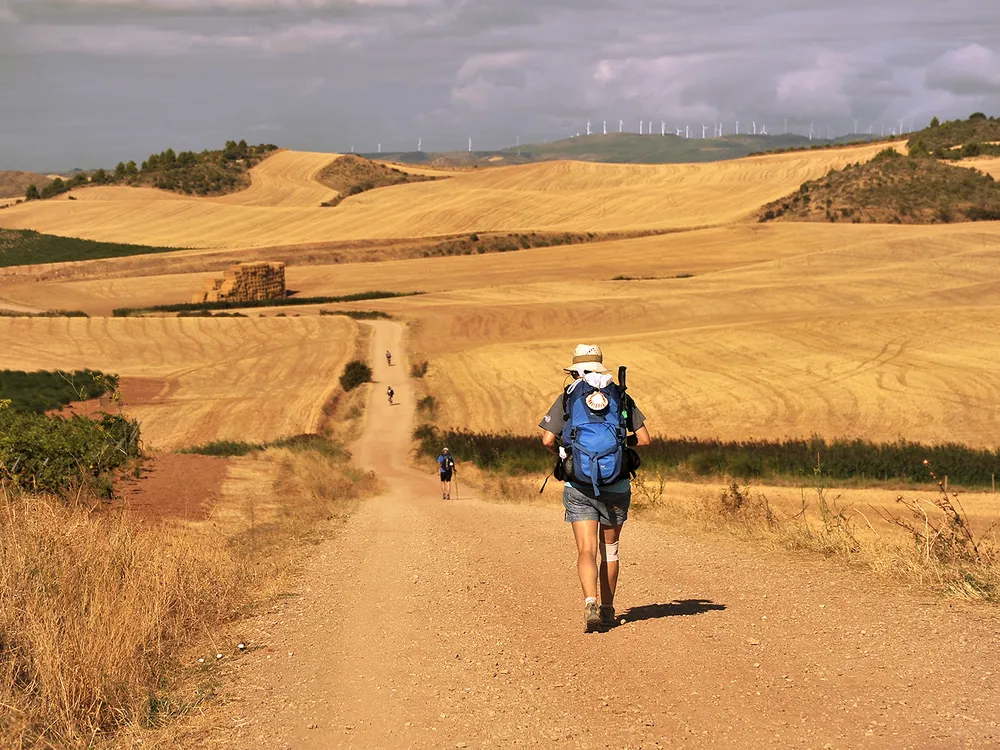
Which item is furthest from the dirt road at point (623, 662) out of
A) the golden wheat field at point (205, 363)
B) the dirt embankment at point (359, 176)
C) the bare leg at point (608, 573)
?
the dirt embankment at point (359, 176)

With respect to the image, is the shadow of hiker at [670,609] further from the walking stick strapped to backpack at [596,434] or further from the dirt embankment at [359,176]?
the dirt embankment at [359,176]

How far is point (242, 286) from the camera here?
229ft

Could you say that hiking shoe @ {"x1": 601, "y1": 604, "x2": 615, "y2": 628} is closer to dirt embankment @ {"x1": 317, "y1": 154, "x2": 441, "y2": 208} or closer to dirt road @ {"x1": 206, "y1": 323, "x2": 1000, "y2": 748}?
dirt road @ {"x1": 206, "y1": 323, "x2": 1000, "y2": 748}

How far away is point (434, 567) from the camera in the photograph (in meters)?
10.8

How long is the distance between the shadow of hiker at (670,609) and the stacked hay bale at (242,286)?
207 feet

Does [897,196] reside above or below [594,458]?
above

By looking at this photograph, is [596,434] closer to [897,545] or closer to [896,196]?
[897,545]

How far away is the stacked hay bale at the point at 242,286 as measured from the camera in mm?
69125

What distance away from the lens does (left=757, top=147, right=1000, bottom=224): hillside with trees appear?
9212 centimetres

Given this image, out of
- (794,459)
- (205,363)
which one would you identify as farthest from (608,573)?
(205,363)

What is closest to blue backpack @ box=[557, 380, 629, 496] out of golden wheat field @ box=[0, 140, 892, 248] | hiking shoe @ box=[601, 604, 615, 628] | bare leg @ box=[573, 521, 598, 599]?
bare leg @ box=[573, 521, 598, 599]

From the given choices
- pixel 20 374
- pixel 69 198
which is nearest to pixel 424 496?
pixel 20 374

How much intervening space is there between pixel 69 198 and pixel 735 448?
426 ft

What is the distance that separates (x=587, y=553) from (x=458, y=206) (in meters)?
112
